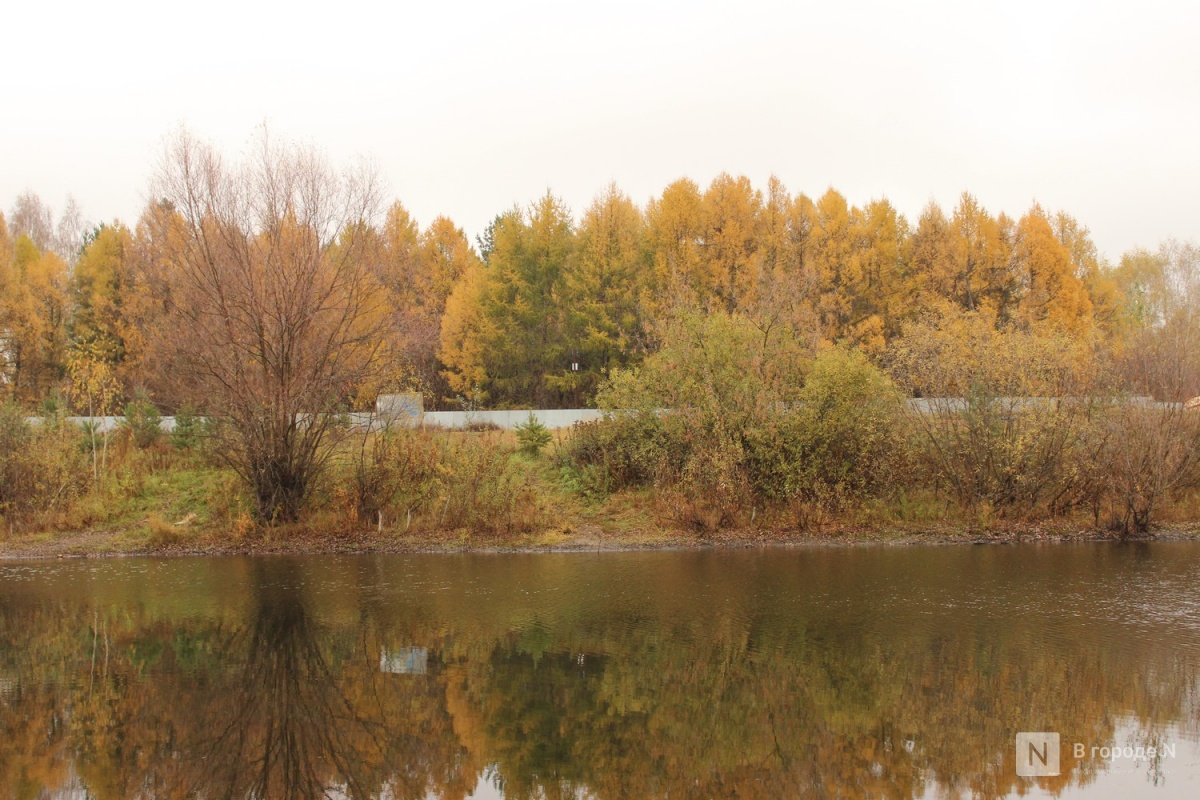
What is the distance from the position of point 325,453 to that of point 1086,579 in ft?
58.9

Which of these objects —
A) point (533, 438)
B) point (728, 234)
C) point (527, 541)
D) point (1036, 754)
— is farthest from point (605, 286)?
point (1036, 754)

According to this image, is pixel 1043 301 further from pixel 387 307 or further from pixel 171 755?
pixel 171 755

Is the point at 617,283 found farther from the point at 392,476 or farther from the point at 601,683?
the point at 601,683

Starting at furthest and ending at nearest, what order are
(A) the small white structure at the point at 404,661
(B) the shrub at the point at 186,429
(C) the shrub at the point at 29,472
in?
(B) the shrub at the point at 186,429 < (C) the shrub at the point at 29,472 < (A) the small white structure at the point at 404,661

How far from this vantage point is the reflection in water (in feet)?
24.9

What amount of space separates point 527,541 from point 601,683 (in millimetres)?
11496

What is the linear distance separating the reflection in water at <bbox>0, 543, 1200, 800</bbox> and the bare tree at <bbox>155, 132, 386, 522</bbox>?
19.5 ft

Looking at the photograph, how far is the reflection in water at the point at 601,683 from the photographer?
758 cm

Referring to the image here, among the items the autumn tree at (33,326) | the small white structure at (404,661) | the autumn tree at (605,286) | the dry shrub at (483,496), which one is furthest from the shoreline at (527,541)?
the autumn tree at (33,326)

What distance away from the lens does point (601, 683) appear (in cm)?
995

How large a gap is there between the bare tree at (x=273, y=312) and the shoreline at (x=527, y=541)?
1.46 m

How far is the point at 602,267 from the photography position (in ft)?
130

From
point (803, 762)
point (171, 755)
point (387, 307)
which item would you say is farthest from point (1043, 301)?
point (171, 755)

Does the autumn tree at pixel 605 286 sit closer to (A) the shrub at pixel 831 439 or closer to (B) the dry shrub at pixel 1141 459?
(A) the shrub at pixel 831 439
